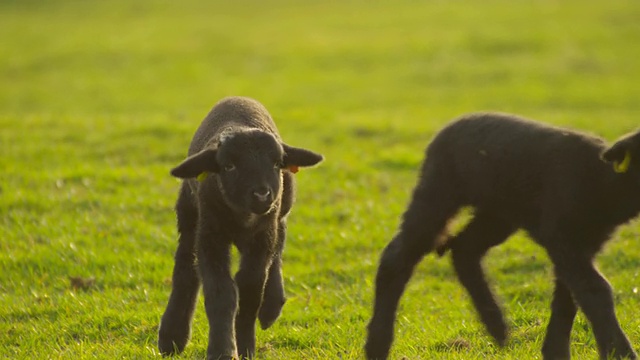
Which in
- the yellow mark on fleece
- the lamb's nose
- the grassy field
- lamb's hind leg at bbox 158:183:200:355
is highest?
the yellow mark on fleece

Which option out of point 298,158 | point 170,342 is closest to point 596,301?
point 298,158

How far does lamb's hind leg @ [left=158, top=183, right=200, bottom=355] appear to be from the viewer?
8.60 metres

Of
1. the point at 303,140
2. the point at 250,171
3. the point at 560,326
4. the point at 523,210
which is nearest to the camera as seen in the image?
the point at 523,210

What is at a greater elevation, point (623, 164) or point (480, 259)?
point (623, 164)

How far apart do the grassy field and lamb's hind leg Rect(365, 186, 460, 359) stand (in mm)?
341

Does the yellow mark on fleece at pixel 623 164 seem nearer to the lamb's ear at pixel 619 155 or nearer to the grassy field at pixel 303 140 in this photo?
the lamb's ear at pixel 619 155

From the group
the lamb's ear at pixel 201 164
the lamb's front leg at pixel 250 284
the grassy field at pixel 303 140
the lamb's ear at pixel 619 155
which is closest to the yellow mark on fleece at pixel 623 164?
the lamb's ear at pixel 619 155

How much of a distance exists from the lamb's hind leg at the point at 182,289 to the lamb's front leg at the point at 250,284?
1.83ft

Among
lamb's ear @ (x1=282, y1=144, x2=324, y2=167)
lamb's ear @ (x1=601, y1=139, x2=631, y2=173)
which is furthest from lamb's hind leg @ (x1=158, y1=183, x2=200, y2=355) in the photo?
lamb's ear @ (x1=601, y1=139, x2=631, y2=173)

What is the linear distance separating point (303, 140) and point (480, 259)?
36.3 ft

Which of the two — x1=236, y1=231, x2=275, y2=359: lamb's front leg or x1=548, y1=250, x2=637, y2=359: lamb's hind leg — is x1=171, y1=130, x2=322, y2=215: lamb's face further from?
x1=548, y1=250, x2=637, y2=359: lamb's hind leg

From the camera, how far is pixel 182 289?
8.90 metres

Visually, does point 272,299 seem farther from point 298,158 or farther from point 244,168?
point 244,168

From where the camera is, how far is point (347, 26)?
44.1m
